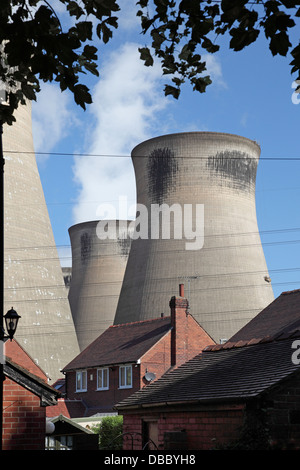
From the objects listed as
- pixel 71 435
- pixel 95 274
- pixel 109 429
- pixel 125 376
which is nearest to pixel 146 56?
pixel 71 435

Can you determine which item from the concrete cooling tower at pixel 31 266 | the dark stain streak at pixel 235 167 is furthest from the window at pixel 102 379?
the dark stain streak at pixel 235 167

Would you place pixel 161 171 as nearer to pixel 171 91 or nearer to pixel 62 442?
pixel 62 442

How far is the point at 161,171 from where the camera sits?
41.3 meters

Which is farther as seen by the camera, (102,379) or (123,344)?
(123,344)

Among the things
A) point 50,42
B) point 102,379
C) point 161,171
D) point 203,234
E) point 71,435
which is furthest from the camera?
point 161,171

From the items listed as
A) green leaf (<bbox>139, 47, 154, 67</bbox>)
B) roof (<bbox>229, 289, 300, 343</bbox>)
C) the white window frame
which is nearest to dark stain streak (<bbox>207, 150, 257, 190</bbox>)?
the white window frame

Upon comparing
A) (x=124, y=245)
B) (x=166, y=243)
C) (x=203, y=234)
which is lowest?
(x=166, y=243)

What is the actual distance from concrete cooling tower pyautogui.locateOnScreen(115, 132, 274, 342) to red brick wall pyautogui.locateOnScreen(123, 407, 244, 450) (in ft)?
83.2

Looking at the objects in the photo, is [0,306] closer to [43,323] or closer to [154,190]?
[43,323]

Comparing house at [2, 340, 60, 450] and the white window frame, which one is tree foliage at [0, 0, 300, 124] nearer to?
house at [2, 340, 60, 450]

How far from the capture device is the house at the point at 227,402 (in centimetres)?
1163

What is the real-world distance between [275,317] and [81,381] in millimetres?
14889

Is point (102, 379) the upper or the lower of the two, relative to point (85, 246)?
lower
